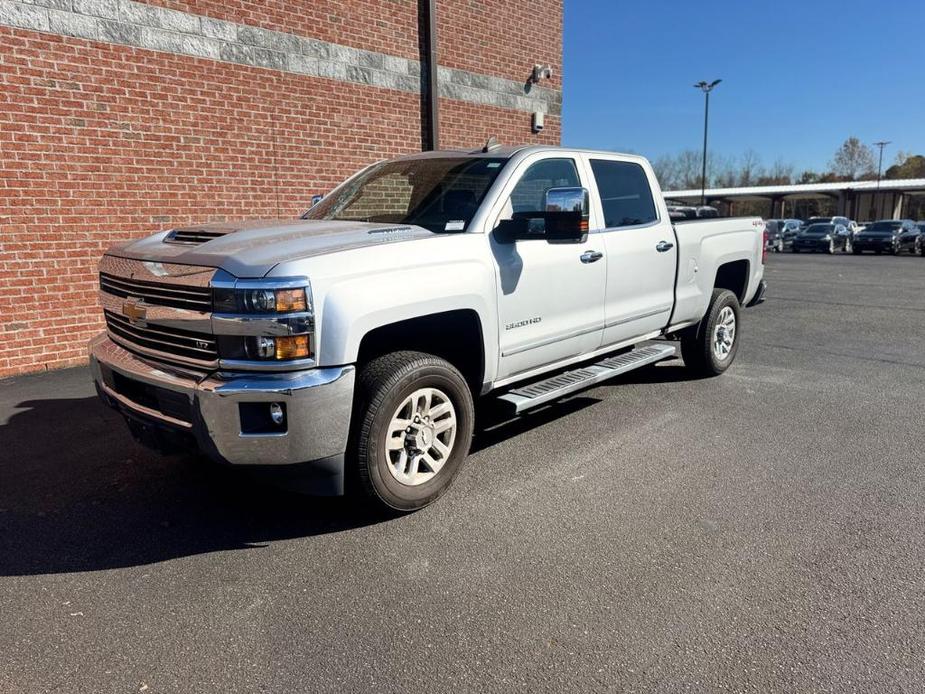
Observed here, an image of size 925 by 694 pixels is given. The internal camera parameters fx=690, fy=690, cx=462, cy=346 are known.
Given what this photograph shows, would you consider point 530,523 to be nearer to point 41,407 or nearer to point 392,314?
point 392,314

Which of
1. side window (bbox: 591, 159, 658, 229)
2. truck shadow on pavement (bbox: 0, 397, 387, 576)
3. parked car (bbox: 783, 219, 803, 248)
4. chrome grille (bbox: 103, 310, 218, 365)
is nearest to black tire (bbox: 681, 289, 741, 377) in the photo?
side window (bbox: 591, 159, 658, 229)

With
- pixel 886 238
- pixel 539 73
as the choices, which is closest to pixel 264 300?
pixel 539 73

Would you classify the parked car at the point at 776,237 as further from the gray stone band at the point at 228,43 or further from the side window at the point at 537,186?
the side window at the point at 537,186

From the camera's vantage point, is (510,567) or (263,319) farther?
(510,567)

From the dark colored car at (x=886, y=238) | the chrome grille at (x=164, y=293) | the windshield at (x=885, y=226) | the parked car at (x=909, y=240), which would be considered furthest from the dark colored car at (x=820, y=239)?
Result: the chrome grille at (x=164, y=293)

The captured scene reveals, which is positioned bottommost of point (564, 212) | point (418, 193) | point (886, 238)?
point (886, 238)

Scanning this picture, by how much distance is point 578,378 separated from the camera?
483 centimetres

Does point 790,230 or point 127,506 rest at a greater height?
Result: point 790,230

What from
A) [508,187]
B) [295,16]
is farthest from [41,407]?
[295,16]

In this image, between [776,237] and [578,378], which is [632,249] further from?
[776,237]

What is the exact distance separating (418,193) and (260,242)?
4.67ft

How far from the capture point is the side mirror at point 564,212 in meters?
3.96

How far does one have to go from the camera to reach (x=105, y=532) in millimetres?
3650

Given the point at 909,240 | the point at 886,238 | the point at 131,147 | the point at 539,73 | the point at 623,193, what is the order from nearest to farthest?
1. the point at 623,193
2. the point at 131,147
3. the point at 539,73
4. the point at 886,238
5. the point at 909,240
